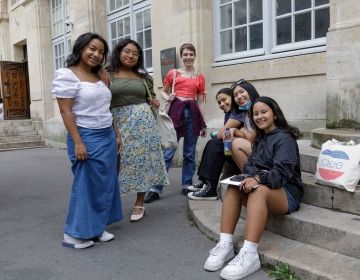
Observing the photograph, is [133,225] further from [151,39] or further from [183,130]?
[151,39]

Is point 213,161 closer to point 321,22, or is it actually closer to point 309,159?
point 309,159

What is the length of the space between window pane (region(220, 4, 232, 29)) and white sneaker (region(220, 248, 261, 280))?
487cm

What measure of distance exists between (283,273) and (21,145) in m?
11.0

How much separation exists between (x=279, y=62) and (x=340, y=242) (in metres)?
3.55

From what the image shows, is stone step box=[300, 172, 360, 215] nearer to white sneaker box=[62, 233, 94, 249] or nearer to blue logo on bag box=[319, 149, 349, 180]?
blue logo on bag box=[319, 149, 349, 180]

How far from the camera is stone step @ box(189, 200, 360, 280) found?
8.66 feet

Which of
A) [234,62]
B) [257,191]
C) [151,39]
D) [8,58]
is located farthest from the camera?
[8,58]

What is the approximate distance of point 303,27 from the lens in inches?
224

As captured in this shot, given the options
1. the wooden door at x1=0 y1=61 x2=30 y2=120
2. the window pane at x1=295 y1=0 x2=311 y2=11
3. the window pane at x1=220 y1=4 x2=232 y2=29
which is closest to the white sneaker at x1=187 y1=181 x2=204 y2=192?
the window pane at x1=295 y1=0 x2=311 y2=11

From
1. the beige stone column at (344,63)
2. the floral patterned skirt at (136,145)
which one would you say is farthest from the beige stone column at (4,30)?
the beige stone column at (344,63)

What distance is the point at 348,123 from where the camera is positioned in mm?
4426

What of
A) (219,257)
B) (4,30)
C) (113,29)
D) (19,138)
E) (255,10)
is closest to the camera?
(219,257)

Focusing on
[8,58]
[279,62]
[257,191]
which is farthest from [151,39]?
[8,58]

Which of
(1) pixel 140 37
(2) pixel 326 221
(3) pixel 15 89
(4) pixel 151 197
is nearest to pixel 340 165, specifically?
(2) pixel 326 221
